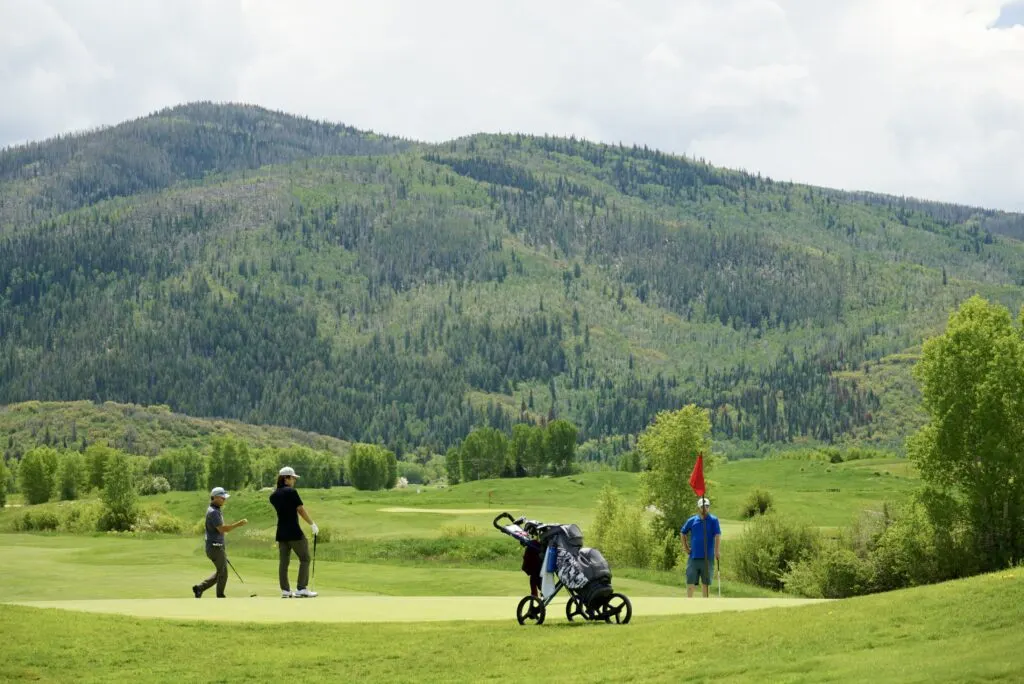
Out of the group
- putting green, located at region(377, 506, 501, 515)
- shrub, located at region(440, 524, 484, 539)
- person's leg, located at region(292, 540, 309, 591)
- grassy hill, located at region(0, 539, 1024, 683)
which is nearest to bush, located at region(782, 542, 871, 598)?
shrub, located at region(440, 524, 484, 539)

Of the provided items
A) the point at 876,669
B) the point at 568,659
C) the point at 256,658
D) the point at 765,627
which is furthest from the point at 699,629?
the point at 256,658

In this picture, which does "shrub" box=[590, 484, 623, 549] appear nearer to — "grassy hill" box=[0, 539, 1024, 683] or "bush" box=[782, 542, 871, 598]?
"bush" box=[782, 542, 871, 598]

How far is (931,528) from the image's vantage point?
5191 cm

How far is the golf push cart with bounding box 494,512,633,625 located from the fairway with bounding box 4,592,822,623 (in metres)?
1.04

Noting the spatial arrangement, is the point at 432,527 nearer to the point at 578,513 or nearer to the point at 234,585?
the point at 578,513

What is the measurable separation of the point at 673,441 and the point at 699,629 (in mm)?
37781

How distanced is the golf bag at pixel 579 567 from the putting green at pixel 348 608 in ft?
5.82

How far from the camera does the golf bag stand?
22328 mm

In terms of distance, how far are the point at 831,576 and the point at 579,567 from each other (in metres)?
31.9

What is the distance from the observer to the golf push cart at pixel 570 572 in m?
22.3

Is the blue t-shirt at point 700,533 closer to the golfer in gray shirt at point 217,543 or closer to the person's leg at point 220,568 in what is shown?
the golfer in gray shirt at point 217,543

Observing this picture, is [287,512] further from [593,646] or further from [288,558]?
[593,646]

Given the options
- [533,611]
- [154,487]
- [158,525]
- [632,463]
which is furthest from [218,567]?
[632,463]

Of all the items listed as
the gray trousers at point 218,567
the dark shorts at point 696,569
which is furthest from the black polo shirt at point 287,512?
the dark shorts at point 696,569
